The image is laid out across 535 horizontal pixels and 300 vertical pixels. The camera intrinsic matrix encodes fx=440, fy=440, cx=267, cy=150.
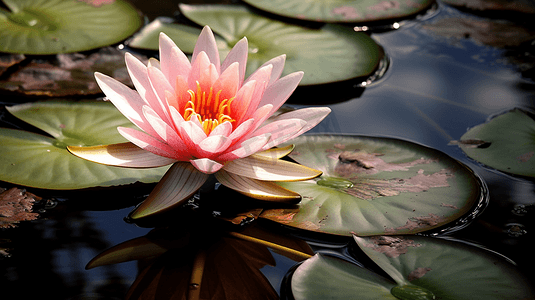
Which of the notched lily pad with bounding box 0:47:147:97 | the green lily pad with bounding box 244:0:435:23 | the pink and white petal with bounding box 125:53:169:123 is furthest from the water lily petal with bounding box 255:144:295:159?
the green lily pad with bounding box 244:0:435:23

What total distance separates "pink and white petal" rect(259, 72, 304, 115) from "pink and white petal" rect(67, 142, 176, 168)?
34cm

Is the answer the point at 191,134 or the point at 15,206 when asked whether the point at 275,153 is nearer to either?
the point at 191,134

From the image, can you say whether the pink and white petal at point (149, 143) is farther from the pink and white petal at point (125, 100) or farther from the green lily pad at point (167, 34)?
the green lily pad at point (167, 34)

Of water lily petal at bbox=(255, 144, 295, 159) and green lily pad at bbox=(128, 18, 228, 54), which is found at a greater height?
green lily pad at bbox=(128, 18, 228, 54)

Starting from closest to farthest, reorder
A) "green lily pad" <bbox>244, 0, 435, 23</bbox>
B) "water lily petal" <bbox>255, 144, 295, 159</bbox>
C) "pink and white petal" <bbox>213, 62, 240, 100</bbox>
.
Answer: "pink and white petal" <bbox>213, 62, 240, 100</bbox>
"water lily petal" <bbox>255, 144, 295, 159</bbox>
"green lily pad" <bbox>244, 0, 435, 23</bbox>

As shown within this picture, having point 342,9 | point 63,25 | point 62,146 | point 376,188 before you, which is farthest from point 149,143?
point 342,9

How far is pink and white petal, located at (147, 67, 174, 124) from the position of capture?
4.03 ft

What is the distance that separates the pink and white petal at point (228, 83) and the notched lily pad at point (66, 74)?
2.62ft

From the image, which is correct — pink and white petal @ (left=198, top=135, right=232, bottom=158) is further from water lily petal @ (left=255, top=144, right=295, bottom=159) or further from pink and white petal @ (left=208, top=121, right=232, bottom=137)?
water lily petal @ (left=255, top=144, right=295, bottom=159)

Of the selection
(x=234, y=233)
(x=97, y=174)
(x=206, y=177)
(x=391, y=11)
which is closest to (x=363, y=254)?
(x=234, y=233)

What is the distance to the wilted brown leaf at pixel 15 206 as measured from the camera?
129 cm

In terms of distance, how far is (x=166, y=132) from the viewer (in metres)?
1.18

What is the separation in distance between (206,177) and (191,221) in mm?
152

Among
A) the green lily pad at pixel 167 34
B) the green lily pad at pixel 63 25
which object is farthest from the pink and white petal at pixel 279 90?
the green lily pad at pixel 63 25
